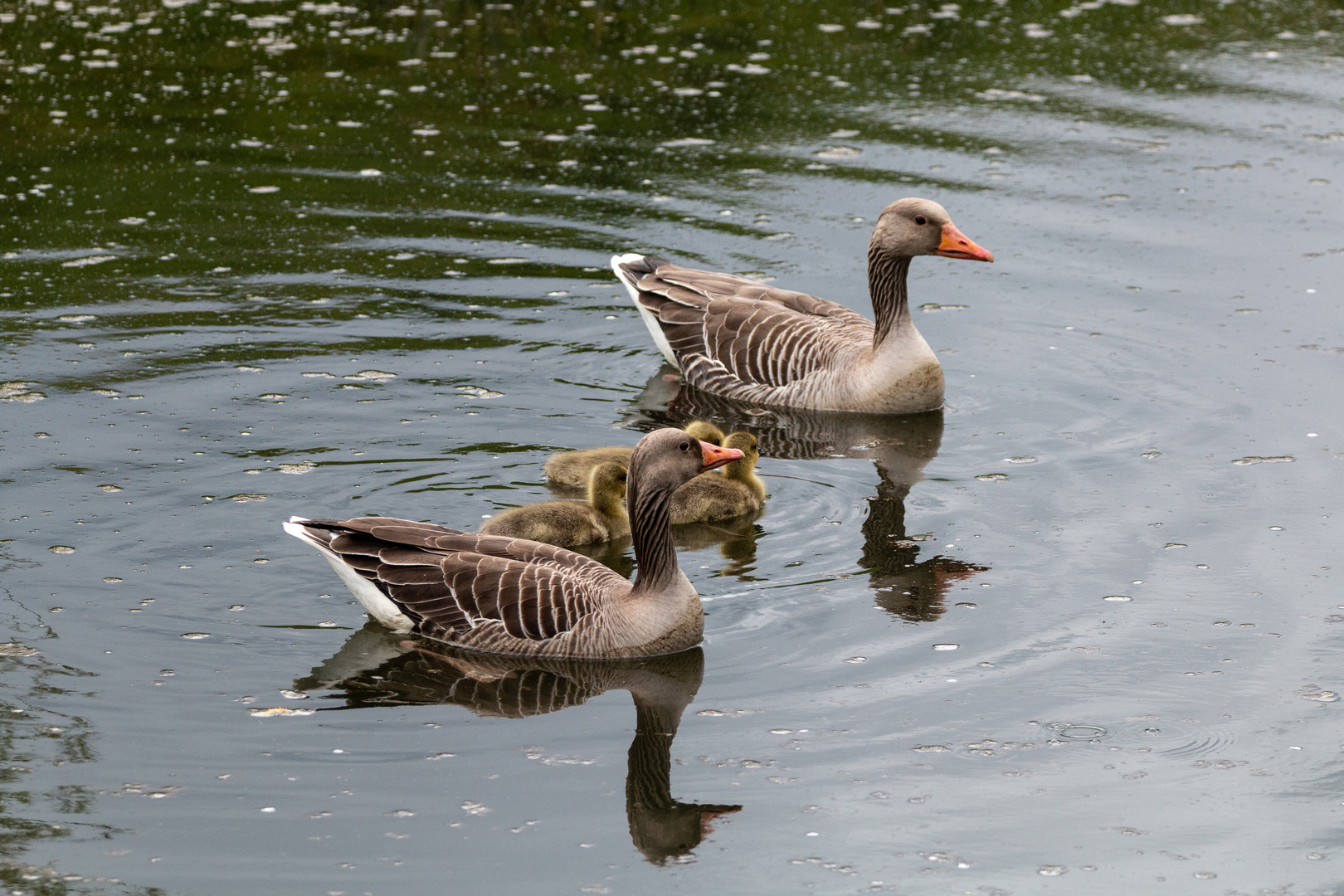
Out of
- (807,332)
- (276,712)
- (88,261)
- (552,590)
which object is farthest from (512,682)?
(88,261)

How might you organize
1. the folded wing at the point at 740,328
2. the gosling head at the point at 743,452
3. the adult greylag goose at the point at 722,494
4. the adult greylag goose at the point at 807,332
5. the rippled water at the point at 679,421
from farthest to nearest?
the folded wing at the point at 740,328, the adult greylag goose at the point at 807,332, the gosling head at the point at 743,452, the adult greylag goose at the point at 722,494, the rippled water at the point at 679,421

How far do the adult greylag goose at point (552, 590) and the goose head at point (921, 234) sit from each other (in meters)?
4.67

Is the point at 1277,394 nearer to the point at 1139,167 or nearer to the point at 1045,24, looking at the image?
the point at 1139,167

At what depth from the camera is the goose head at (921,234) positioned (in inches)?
492

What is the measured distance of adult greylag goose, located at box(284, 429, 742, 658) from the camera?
8.49 m

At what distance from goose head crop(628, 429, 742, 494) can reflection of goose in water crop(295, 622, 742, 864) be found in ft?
3.22

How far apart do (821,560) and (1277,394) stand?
188 inches

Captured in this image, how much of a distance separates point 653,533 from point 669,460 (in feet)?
1.39

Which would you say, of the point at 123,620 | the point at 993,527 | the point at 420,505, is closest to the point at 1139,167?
the point at 993,527

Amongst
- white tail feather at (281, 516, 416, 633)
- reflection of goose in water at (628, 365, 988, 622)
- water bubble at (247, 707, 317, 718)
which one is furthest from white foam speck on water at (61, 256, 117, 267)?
water bubble at (247, 707, 317, 718)

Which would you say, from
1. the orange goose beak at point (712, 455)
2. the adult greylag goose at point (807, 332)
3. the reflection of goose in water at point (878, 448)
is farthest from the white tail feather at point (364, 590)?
the adult greylag goose at point (807, 332)

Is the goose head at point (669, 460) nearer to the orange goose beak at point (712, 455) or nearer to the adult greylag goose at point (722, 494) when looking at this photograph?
the orange goose beak at point (712, 455)

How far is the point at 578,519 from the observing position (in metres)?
10.0

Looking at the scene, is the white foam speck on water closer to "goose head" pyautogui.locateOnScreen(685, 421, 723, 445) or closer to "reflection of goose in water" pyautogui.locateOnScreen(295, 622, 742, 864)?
"goose head" pyautogui.locateOnScreen(685, 421, 723, 445)
